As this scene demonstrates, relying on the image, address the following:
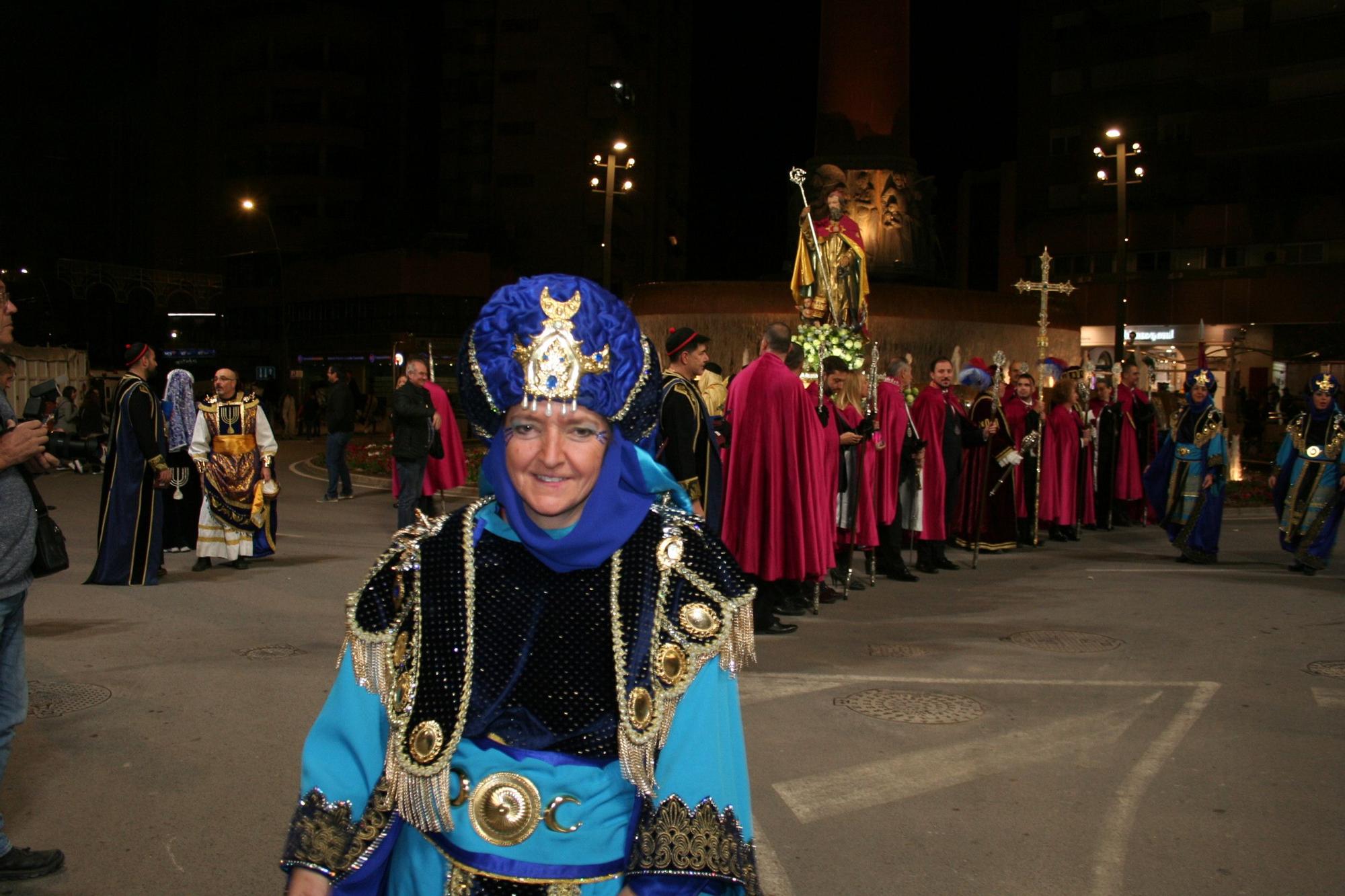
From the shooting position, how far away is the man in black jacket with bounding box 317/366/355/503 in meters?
18.6

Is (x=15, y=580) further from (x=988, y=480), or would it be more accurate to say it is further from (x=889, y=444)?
(x=988, y=480)

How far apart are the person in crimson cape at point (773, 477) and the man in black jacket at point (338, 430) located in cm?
1071

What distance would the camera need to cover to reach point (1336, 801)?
5.57m

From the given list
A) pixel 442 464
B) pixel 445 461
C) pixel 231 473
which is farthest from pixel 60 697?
pixel 445 461

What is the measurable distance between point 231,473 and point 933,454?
7.38 m

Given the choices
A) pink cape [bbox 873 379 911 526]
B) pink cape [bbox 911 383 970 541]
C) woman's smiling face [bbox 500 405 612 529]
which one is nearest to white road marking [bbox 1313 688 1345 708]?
pink cape [bbox 873 379 911 526]

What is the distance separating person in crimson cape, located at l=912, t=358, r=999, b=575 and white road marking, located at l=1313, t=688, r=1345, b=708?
522 cm

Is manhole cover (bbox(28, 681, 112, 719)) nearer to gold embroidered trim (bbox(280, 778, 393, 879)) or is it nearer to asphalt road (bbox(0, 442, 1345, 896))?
asphalt road (bbox(0, 442, 1345, 896))

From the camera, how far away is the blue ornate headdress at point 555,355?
2480 mm

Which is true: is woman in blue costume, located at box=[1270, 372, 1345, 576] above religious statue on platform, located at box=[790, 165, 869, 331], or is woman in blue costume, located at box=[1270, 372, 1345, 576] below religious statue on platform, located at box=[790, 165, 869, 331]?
below

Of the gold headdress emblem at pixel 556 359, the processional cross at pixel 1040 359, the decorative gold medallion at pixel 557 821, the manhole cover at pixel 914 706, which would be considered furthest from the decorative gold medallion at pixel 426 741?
the processional cross at pixel 1040 359

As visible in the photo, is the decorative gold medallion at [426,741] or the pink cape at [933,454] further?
the pink cape at [933,454]

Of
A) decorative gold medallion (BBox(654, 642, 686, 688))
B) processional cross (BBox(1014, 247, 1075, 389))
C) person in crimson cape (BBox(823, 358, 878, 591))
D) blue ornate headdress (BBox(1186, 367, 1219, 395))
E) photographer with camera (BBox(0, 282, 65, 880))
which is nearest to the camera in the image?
decorative gold medallion (BBox(654, 642, 686, 688))

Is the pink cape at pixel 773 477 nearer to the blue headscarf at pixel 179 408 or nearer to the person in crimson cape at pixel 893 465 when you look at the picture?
the person in crimson cape at pixel 893 465
